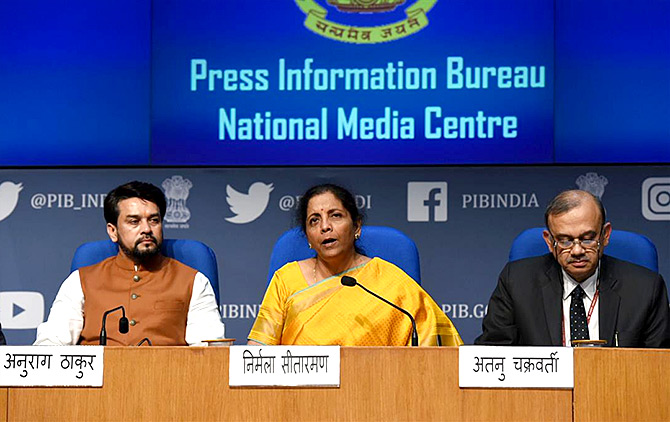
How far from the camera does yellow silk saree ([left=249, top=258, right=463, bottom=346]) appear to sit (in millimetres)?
2914

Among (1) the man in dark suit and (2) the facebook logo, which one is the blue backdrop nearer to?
(2) the facebook logo

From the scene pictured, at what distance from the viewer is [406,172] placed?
4168 millimetres

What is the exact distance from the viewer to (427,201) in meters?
4.18

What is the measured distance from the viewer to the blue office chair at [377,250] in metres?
3.17

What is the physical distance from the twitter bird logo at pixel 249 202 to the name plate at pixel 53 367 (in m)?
2.21

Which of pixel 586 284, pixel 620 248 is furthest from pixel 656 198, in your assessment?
pixel 586 284

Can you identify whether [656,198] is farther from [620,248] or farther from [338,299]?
[338,299]

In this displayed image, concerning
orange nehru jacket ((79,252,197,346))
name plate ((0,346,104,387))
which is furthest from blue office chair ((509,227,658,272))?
name plate ((0,346,104,387))

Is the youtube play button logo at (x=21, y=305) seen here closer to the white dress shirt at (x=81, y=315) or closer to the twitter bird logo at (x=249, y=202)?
the twitter bird logo at (x=249, y=202)

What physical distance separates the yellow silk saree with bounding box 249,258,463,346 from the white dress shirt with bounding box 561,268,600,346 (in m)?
0.34

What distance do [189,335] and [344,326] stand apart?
0.62 m

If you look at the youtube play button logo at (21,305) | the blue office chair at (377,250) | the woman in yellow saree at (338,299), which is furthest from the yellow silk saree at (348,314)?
the youtube play button logo at (21,305)

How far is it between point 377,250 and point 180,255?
71cm

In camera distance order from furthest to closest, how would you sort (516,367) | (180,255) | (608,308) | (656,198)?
(656,198) → (180,255) → (608,308) → (516,367)
